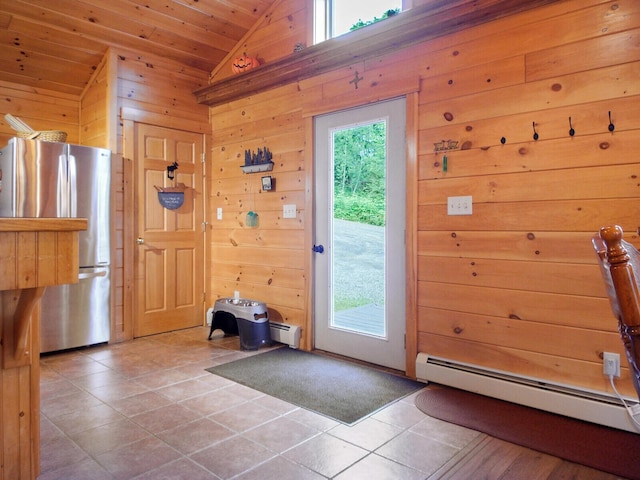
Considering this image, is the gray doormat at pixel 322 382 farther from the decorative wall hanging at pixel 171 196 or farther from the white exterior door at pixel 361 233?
the decorative wall hanging at pixel 171 196

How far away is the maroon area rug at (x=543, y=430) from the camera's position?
1.97m

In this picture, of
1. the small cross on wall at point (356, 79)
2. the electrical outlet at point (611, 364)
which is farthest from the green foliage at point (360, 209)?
the electrical outlet at point (611, 364)

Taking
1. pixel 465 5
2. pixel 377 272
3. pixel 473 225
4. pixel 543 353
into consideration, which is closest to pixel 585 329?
pixel 543 353

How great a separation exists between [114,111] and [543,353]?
3942 mm

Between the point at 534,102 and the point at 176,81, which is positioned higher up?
the point at 176,81

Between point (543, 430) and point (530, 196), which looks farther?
point (530, 196)

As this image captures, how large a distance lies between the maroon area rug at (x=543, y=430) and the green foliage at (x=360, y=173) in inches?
52.3

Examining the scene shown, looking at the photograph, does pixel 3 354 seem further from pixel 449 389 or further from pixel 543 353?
pixel 543 353

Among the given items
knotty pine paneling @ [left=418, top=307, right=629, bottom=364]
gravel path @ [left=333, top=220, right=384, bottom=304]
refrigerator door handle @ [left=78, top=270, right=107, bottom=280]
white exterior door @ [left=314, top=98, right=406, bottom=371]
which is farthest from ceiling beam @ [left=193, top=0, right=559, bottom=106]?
refrigerator door handle @ [left=78, top=270, right=107, bottom=280]

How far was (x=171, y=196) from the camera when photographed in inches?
171

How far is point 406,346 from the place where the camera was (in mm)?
3064

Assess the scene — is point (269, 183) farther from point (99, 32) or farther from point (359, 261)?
point (99, 32)

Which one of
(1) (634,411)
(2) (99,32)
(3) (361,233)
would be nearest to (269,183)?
(3) (361,233)

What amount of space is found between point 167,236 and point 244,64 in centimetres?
184
